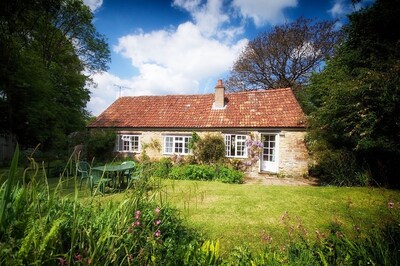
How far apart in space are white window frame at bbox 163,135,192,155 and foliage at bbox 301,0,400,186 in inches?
324

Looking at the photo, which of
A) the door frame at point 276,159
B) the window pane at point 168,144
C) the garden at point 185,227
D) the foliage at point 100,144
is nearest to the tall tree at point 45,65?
the foliage at point 100,144

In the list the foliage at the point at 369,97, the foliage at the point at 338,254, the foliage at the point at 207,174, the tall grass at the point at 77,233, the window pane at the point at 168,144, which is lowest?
the foliage at the point at 207,174

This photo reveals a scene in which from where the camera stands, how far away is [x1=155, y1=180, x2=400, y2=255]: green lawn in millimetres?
4566

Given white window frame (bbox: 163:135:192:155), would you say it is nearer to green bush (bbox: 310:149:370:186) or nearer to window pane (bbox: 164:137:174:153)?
window pane (bbox: 164:137:174:153)

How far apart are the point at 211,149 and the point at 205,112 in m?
3.42

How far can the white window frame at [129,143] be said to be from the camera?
53.2 ft

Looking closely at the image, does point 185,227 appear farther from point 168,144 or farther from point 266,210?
point 168,144

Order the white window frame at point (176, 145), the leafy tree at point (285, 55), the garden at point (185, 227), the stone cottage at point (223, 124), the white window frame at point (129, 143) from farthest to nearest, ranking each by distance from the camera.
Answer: the leafy tree at point (285, 55)
the white window frame at point (129, 143)
the white window frame at point (176, 145)
the stone cottage at point (223, 124)
the garden at point (185, 227)

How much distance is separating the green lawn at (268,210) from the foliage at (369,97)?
2.06 metres

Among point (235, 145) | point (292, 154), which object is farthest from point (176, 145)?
point (292, 154)

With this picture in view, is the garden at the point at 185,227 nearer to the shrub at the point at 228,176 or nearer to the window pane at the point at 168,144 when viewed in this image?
the shrub at the point at 228,176

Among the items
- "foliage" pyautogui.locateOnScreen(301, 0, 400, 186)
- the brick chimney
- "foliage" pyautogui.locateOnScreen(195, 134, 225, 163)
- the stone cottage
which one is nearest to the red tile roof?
the stone cottage

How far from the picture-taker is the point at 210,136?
Answer: 14.0 meters

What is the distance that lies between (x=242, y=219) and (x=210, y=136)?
877 centimetres
